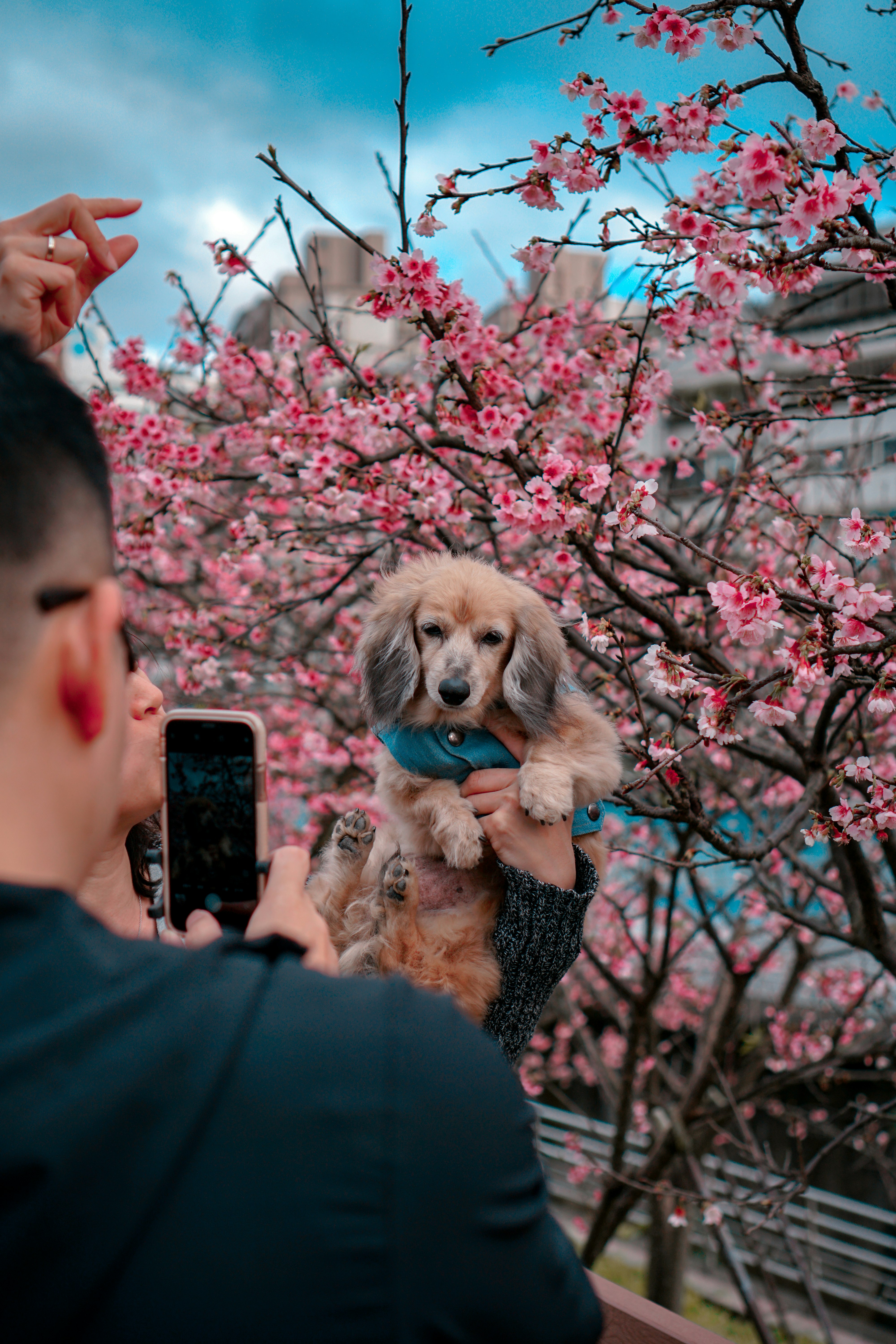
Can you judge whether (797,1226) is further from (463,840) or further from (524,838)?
(524,838)

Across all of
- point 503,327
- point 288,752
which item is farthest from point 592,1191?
point 503,327

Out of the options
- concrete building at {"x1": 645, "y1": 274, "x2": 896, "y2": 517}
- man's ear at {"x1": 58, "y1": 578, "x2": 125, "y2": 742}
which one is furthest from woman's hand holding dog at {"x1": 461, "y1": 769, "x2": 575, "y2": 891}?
concrete building at {"x1": 645, "y1": 274, "x2": 896, "y2": 517}

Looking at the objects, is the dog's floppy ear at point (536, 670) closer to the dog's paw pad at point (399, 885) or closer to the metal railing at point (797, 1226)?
the dog's paw pad at point (399, 885)

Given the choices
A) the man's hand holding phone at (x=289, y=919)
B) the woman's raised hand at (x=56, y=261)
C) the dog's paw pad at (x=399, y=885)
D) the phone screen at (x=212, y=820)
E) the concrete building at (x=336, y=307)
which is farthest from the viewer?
the concrete building at (x=336, y=307)

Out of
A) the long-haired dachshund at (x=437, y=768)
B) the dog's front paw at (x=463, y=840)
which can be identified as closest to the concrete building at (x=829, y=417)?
the long-haired dachshund at (x=437, y=768)

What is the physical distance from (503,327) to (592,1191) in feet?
45.7

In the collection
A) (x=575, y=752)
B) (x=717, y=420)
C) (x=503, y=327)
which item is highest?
(x=503, y=327)

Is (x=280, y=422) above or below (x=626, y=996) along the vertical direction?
above

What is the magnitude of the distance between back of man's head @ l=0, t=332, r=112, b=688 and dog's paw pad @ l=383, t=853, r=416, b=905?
173cm

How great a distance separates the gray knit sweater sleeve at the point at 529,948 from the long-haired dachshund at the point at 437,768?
0.36ft

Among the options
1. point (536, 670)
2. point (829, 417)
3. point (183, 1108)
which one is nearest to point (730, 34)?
point (829, 417)

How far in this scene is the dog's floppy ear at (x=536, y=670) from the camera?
2.71 meters

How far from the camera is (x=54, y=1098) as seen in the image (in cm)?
64

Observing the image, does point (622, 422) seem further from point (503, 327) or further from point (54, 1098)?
point (503, 327)
